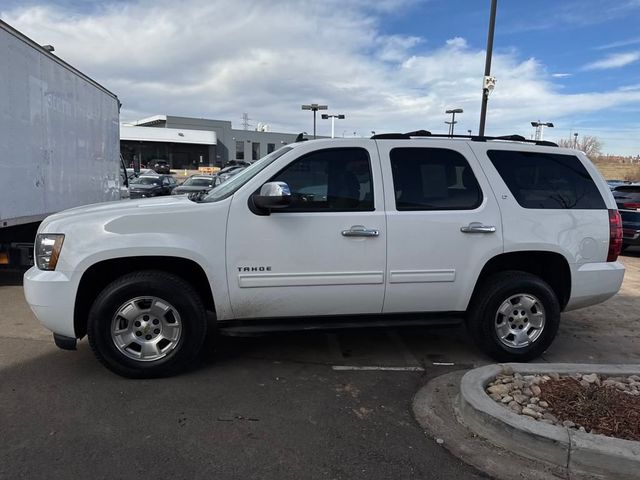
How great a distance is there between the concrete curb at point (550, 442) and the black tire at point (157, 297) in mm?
2135

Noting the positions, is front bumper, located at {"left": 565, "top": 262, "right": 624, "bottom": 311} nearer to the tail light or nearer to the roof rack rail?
the tail light

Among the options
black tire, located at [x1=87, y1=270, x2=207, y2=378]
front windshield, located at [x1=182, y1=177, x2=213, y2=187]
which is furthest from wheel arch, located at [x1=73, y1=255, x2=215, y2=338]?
front windshield, located at [x1=182, y1=177, x2=213, y2=187]

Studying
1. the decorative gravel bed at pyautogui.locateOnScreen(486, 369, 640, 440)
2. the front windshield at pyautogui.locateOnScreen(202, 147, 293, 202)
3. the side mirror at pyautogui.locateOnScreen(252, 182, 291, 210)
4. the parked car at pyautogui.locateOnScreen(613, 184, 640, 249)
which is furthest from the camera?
the parked car at pyautogui.locateOnScreen(613, 184, 640, 249)

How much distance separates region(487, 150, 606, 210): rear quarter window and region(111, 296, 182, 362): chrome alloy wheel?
3.15 m

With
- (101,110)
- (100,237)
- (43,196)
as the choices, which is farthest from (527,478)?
(101,110)

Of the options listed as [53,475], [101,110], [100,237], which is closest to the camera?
[53,475]

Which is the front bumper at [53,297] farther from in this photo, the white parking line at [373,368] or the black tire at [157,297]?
the white parking line at [373,368]

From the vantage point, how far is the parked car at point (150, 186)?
68.0 ft

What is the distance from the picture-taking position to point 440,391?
13.3 ft

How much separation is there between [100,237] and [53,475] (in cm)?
172

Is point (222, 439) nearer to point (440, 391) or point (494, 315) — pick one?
point (440, 391)

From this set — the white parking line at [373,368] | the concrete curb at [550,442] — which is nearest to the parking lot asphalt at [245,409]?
the white parking line at [373,368]

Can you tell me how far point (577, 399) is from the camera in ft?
11.5

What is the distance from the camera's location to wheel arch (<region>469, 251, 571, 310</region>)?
466 cm
